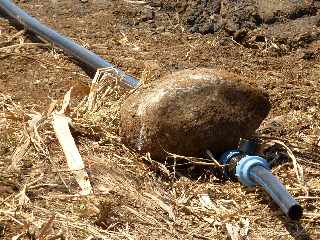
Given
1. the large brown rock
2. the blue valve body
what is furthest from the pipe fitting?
the large brown rock

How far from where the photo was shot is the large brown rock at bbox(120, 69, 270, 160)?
11.9 feet

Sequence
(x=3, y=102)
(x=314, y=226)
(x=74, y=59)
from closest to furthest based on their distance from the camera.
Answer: (x=314, y=226), (x=3, y=102), (x=74, y=59)

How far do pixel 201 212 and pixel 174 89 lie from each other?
677 millimetres

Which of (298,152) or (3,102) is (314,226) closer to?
(298,152)

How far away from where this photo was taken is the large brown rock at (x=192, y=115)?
3619 millimetres

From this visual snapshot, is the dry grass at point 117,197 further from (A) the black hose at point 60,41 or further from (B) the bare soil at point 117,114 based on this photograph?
(A) the black hose at point 60,41

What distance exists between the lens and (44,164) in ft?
11.5

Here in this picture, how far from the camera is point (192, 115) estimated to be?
3.62 metres

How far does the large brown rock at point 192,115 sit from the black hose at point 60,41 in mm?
604

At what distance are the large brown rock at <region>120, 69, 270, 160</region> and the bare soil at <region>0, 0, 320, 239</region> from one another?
0.13 meters

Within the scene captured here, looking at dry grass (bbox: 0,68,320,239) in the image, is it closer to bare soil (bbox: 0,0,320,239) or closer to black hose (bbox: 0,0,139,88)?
bare soil (bbox: 0,0,320,239)

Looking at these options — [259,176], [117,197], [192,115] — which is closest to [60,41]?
[192,115]

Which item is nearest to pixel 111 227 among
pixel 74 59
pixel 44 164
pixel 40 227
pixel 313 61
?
pixel 40 227

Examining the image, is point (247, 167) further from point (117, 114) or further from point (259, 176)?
point (117, 114)
